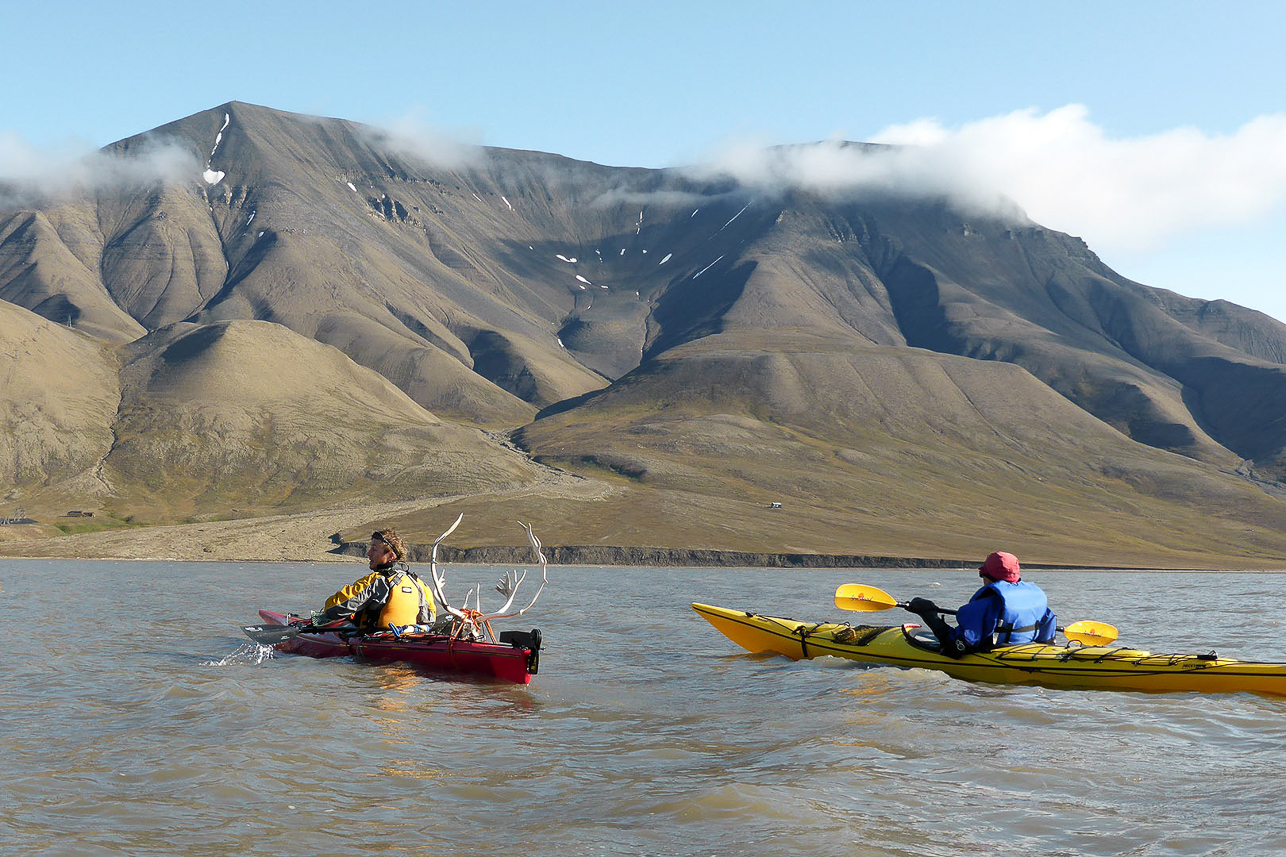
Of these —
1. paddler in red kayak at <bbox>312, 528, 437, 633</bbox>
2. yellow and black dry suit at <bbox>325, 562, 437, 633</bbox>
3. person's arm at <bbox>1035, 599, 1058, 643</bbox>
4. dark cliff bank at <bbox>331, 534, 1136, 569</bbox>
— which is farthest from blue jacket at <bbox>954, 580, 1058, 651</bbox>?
dark cliff bank at <bbox>331, 534, 1136, 569</bbox>

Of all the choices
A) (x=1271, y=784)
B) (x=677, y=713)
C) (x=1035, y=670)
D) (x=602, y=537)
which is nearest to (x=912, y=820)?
(x=1271, y=784)

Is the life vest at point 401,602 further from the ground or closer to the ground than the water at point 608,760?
further from the ground

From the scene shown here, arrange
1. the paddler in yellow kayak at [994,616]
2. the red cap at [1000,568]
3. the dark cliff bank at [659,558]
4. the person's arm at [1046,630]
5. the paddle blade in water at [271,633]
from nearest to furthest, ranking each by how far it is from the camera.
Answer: the red cap at [1000,568], the paddler in yellow kayak at [994,616], the person's arm at [1046,630], the paddle blade in water at [271,633], the dark cliff bank at [659,558]

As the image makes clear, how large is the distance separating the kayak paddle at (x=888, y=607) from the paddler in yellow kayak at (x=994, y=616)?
37.1 inches

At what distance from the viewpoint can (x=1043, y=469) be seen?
197m

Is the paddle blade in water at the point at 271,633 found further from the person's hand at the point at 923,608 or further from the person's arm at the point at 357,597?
the person's hand at the point at 923,608

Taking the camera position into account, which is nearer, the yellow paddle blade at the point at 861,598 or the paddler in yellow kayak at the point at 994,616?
the paddler in yellow kayak at the point at 994,616

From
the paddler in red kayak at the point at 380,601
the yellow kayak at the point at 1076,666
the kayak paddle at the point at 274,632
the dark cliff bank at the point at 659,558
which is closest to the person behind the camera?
the yellow kayak at the point at 1076,666

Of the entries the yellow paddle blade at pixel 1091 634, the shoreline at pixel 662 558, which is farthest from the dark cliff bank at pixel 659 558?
the yellow paddle blade at pixel 1091 634

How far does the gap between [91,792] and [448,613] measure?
35.2 ft

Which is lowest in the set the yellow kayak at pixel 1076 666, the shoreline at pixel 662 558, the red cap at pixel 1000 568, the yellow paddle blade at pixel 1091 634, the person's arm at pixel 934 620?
the shoreline at pixel 662 558

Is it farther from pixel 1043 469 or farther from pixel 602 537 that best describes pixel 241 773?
pixel 1043 469

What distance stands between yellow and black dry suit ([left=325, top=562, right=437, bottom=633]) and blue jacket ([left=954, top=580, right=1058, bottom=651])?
11612 millimetres

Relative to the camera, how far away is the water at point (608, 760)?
34.3 feet
